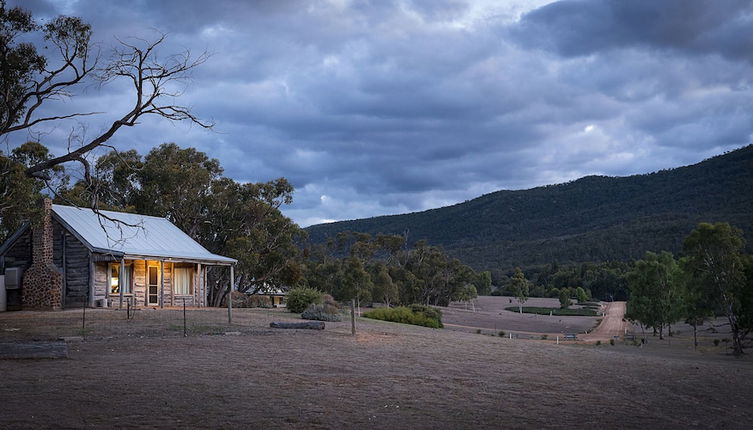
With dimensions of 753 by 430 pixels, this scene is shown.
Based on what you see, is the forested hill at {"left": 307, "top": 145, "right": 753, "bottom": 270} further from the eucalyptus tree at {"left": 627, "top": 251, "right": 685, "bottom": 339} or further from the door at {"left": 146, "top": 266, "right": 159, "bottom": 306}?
the door at {"left": 146, "top": 266, "right": 159, "bottom": 306}

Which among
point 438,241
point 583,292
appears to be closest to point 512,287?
point 583,292

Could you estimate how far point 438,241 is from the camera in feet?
461

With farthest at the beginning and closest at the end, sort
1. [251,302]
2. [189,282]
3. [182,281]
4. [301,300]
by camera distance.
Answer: [251,302], [189,282], [182,281], [301,300]

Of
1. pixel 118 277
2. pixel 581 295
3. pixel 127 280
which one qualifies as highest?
pixel 118 277

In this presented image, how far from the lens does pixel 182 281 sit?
123 feet

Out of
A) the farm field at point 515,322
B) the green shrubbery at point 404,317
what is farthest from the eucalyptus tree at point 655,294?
the green shrubbery at point 404,317

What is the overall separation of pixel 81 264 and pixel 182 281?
6.62 metres

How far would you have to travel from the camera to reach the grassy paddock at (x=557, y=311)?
7805 cm

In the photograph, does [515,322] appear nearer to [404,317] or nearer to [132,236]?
[404,317]

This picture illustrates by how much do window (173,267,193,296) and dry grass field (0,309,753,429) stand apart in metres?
14.5

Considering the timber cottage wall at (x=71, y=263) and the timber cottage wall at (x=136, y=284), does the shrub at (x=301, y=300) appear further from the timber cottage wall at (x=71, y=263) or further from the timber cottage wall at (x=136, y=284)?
the timber cottage wall at (x=71, y=263)

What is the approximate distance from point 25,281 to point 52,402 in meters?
24.1

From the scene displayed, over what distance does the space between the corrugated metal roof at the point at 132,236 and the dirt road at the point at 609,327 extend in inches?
1093

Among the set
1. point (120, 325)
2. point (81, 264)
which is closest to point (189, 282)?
point (81, 264)
